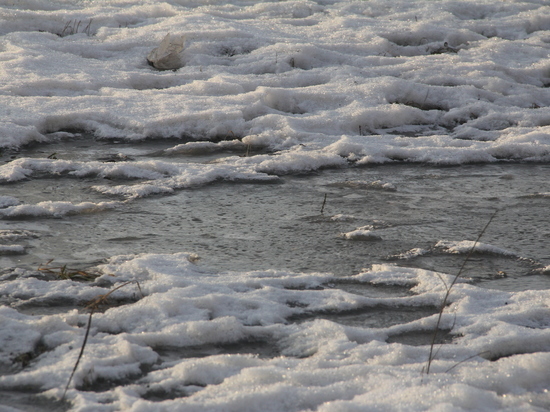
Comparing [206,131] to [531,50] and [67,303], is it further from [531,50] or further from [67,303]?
[531,50]

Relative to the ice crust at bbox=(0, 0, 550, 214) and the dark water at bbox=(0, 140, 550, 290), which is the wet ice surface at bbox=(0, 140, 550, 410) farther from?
the ice crust at bbox=(0, 0, 550, 214)

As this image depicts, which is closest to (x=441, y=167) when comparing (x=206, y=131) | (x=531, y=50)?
(x=206, y=131)

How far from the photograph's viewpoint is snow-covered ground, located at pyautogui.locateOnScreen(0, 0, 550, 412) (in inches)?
99.4

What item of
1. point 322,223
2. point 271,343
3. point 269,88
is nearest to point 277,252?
point 322,223

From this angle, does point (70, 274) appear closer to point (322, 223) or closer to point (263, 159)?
point (322, 223)

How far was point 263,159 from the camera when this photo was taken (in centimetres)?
568

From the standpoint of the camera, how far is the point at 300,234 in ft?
13.4

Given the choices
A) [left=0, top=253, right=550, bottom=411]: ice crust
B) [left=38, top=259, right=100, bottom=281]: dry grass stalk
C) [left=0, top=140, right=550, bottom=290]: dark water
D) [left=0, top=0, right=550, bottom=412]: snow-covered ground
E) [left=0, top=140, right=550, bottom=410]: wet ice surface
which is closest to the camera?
[left=0, top=253, right=550, bottom=411]: ice crust

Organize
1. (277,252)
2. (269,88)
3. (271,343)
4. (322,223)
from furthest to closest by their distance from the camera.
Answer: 1. (269,88)
2. (322,223)
3. (277,252)
4. (271,343)

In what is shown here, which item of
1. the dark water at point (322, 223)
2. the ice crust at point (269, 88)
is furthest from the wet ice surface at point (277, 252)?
the ice crust at point (269, 88)

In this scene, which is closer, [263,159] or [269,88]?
[263,159]

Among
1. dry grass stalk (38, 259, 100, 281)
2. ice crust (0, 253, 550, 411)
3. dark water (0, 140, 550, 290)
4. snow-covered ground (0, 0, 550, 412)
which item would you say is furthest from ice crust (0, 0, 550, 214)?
ice crust (0, 253, 550, 411)

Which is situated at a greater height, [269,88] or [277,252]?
[269,88]

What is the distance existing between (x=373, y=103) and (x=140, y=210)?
150 inches
